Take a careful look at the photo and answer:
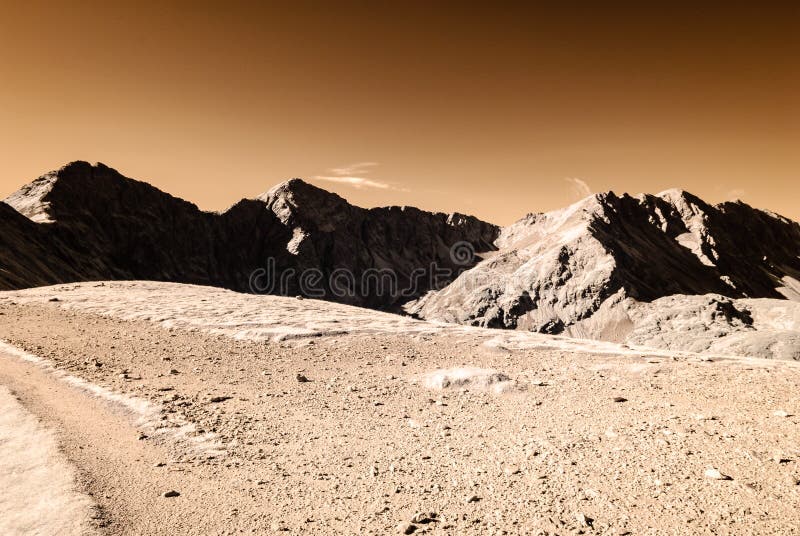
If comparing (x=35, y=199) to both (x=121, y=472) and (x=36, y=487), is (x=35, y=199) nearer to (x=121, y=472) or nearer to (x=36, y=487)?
(x=36, y=487)

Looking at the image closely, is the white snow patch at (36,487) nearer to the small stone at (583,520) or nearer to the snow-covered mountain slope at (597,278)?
the small stone at (583,520)

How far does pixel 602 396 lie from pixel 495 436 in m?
3.76

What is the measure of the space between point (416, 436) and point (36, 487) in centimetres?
647

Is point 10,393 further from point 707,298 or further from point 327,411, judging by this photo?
point 707,298

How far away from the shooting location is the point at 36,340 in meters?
15.6

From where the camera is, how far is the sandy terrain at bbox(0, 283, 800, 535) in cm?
559

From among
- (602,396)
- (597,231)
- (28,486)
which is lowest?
(28,486)

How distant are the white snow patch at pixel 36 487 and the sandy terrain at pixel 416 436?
9.4 inches

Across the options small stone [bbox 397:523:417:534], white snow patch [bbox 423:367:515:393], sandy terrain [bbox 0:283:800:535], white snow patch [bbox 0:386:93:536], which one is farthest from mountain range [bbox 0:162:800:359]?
white snow patch [bbox 0:386:93:536]

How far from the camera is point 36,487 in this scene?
240 inches

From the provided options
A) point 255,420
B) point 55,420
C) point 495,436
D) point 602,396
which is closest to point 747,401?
point 602,396

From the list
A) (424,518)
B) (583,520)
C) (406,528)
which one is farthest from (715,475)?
(406,528)

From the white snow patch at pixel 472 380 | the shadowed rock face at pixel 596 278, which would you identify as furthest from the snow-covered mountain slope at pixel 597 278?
the white snow patch at pixel 472 380

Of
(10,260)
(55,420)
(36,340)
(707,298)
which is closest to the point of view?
(55,420)
